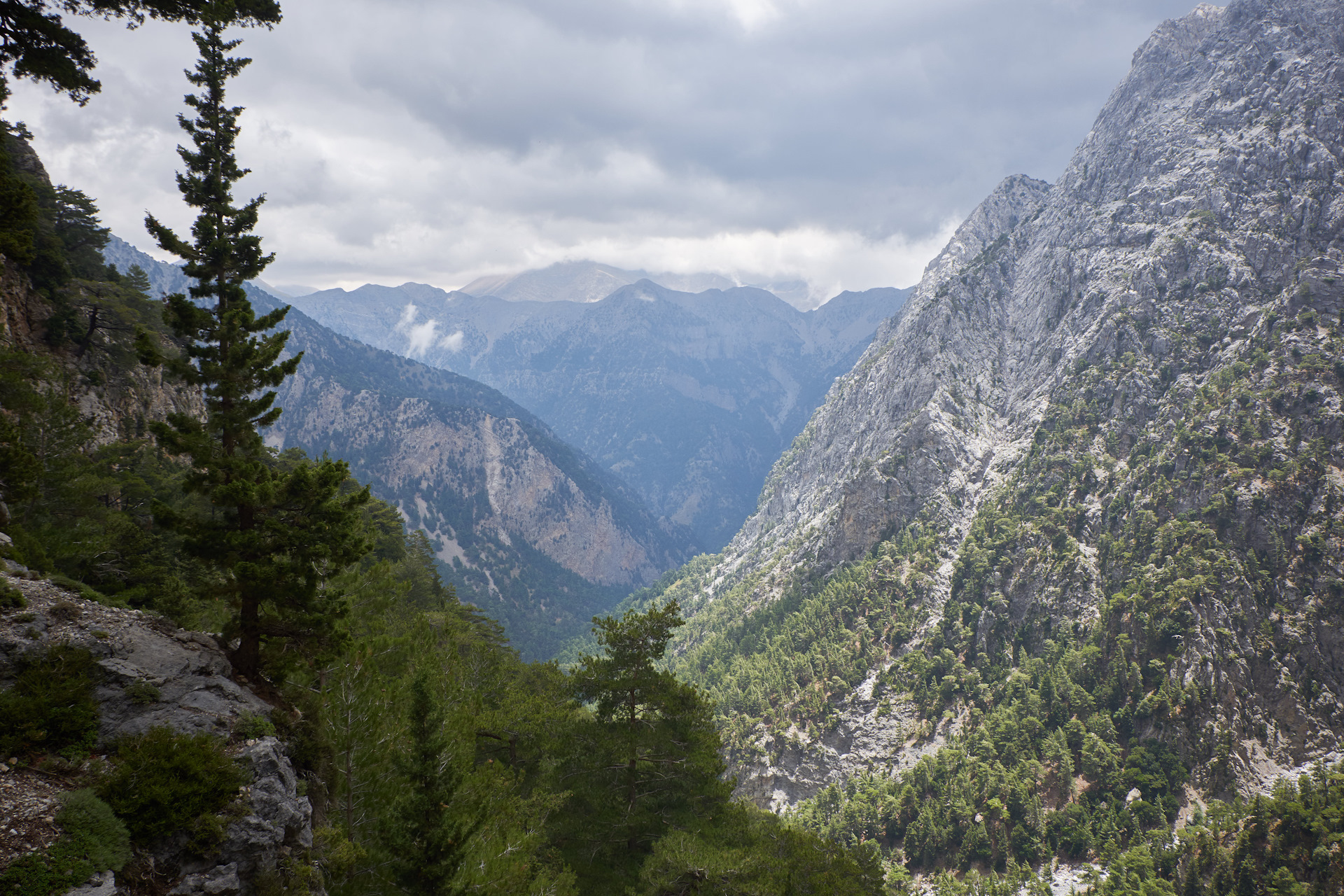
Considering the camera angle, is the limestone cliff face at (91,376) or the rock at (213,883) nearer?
the rock at (213,883)

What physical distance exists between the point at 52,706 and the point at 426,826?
35.5 ft

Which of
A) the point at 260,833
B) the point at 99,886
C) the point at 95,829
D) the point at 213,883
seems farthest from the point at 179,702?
the point at 99,886

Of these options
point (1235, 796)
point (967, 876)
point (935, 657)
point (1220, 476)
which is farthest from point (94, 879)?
point (1220, 476)

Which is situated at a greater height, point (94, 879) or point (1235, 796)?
point (94, 879)

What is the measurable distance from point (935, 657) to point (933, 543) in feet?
149

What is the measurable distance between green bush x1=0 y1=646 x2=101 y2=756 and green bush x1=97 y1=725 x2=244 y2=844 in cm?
96

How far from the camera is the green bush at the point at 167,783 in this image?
1297cm

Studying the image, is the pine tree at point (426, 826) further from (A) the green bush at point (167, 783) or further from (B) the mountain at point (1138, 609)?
(B) the mountain at point (1138, 609)

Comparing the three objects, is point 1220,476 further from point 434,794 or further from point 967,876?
point 434,794

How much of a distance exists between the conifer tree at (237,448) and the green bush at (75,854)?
21.8 ft

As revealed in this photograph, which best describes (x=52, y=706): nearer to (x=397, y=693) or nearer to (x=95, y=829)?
(x=95, y=829)

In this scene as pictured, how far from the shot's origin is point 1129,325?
19638 cm

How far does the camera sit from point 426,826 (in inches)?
779

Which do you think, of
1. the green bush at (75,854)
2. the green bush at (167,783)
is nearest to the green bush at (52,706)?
the green bush at (167,783)
